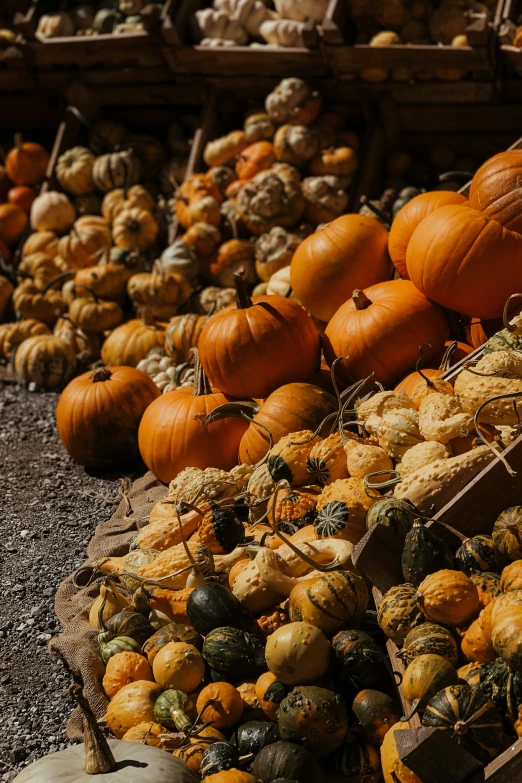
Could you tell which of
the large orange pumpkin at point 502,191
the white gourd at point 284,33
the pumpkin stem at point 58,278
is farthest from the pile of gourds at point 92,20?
the large orange pumpkin at point 502,191

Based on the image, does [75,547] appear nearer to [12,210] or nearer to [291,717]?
[291,717]

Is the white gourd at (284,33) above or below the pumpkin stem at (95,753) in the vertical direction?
above

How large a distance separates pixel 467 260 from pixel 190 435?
59.7 inches

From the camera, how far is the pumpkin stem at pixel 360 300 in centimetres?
403

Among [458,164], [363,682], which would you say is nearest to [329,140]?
[458,164]

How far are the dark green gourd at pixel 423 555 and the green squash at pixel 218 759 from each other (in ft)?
2.34

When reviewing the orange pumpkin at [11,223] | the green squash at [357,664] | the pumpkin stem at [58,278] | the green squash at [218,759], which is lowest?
the orange pumpkin at [11,223]

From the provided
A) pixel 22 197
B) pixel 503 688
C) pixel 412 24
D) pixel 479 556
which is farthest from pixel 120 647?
pixel 22 197

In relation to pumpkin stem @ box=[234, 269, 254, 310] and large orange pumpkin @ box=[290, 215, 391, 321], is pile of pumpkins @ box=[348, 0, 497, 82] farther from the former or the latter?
pumpkin stem @ box=[234, 269, 254, 310]

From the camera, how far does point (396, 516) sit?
9.00 feet

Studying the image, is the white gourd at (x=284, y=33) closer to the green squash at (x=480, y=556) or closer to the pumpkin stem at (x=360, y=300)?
the pumpkin stem at (x=360, y=300)

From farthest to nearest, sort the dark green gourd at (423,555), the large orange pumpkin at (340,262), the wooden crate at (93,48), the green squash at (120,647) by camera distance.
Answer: the wooden crate at (93,48) → the large orange pumpkin at (340,262) → the green squash at (120,647) → the dark green gourd at (423,555)

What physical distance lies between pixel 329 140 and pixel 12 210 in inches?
111

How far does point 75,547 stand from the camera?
→ 4.11 m
